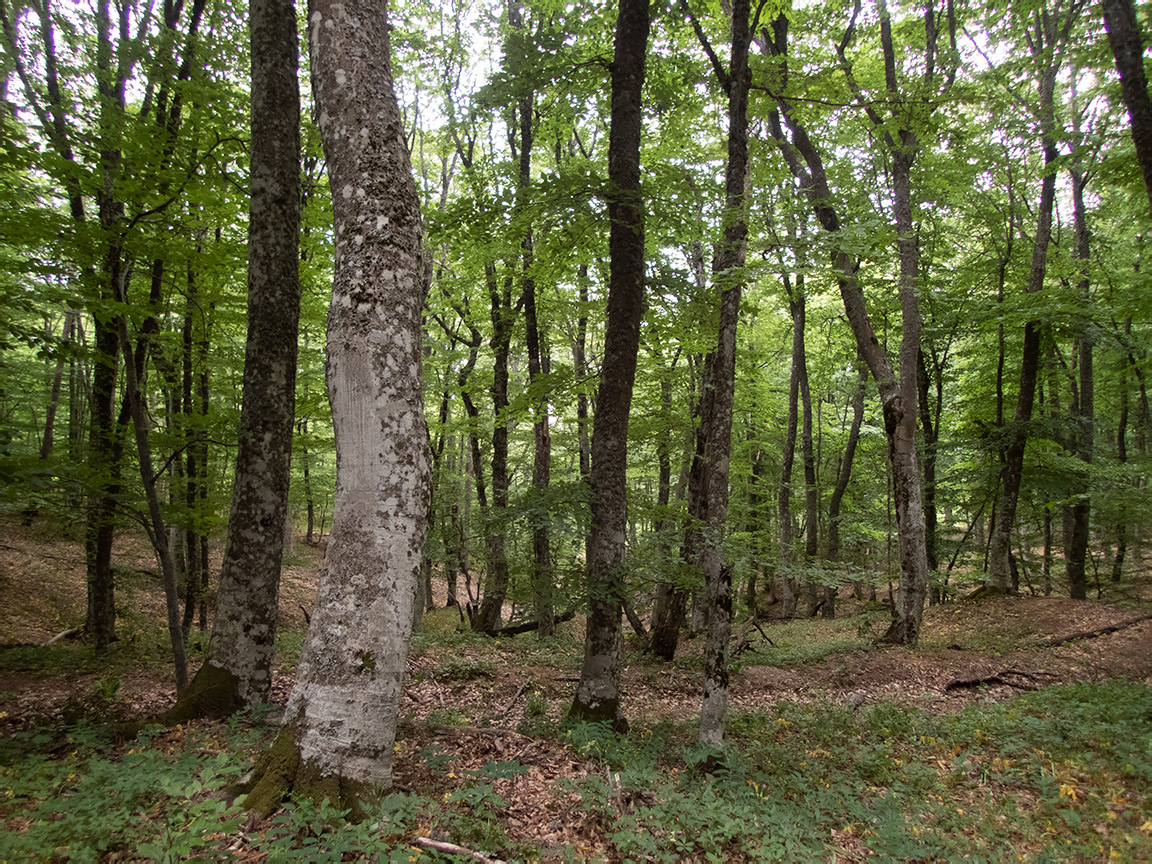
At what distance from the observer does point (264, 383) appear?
5.69 m

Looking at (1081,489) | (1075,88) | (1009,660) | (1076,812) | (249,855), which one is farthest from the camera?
(1075,88)

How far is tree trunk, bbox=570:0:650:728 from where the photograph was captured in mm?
6457

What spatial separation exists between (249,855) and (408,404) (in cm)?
237

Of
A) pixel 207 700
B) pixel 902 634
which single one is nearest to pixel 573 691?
pixel 207 700

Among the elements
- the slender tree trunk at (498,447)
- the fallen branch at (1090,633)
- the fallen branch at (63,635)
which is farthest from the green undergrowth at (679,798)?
the slender tree trunk at (498,447)

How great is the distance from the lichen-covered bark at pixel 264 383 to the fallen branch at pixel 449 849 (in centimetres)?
321

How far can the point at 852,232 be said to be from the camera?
5.66 m

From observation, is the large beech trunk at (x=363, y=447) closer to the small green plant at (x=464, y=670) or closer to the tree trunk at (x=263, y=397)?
the tree trunk at (x=263, y=397)

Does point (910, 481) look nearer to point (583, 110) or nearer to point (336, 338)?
point (583, 110)

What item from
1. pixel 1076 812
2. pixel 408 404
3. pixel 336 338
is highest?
pixel 336 338

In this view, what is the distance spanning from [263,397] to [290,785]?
378cm

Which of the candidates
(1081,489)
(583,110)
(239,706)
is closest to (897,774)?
(239,706)

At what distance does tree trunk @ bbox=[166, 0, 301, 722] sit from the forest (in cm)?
4

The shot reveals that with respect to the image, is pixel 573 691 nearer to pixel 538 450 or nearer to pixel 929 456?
pixel 538 450
